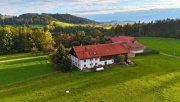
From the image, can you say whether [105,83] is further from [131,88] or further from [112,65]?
[112,65]

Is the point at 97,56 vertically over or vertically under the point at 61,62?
over

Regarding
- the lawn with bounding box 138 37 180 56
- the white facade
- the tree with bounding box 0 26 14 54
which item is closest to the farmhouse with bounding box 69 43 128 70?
the white facade

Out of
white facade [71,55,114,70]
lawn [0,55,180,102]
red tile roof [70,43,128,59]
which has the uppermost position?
red tile roof [70,43,128,59]

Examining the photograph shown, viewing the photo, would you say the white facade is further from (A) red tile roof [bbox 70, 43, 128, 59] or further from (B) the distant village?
(A) red tile roof [bbox 70, 43, 128, 59]

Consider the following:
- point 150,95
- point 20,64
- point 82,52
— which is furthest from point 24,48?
point 150,95

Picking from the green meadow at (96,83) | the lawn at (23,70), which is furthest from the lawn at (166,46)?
the lawn at (23,70)

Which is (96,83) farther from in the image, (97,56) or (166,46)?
(166,46)

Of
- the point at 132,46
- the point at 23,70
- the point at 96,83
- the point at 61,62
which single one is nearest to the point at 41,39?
the point at 23,70
